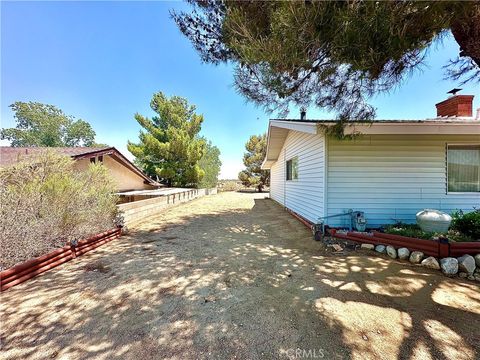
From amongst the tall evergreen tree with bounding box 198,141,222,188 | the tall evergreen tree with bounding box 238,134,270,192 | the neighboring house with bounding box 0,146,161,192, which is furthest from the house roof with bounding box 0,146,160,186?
the tall evergreen tree with bounding box 238,134,270,192

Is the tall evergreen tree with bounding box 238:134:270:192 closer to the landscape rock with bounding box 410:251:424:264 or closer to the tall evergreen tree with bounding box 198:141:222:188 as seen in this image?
the tall evergreen tree with bounding box 198:141:222:188

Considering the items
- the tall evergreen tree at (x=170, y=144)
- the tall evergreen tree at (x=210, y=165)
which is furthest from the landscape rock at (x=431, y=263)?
the tall evergreen tree at (x=210, y=165)

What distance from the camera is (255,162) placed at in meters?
27.1

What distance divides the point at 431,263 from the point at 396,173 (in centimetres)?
266

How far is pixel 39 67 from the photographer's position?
992cm

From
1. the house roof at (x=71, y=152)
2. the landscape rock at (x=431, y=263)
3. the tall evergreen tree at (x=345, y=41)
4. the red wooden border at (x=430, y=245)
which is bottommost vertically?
the landscape rock at (x=431, y=263)

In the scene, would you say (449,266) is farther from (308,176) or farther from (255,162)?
(255,162)

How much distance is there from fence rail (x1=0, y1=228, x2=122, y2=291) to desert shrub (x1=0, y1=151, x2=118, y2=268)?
220 millimetres

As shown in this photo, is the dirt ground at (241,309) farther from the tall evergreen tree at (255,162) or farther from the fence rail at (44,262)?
the tall evergreen tree at (255,162)

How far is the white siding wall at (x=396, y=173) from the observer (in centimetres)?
550

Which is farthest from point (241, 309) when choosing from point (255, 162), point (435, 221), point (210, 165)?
point (210, 165)

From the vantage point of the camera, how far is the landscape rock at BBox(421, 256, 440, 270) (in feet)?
11.6

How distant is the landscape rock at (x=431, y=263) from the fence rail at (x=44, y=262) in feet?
21.0

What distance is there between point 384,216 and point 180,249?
5249 millimetres
